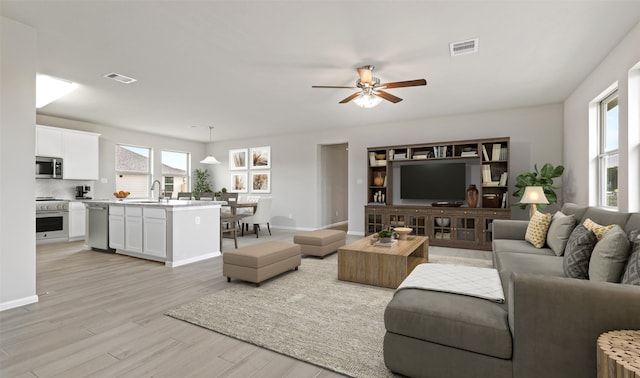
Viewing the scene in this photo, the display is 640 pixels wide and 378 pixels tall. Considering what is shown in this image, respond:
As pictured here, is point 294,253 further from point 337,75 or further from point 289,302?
point 337,75

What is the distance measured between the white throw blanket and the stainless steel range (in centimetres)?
704

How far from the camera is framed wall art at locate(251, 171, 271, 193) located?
8.87m

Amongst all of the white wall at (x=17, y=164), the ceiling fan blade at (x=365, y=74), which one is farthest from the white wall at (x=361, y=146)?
the white wall at (x=17, y=164)

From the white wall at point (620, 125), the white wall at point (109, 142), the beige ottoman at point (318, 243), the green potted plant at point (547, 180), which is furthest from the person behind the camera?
the white wall at point (109, 142)

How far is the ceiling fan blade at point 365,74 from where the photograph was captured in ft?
12.0

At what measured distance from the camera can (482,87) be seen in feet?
15.0

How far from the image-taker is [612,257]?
1.80 metres

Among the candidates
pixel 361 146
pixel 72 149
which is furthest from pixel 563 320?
pixel 72 149

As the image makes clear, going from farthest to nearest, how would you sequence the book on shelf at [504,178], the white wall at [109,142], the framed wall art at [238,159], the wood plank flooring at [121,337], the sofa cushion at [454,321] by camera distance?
the framed wall art at [238,159] → the white wall at [109,142] → the book on shelf at [504,178] → the wood plank flooring at [121,337] → the sofa cushion at [454,321]

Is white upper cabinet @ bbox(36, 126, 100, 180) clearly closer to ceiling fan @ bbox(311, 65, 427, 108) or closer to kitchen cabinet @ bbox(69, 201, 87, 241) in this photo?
Result: kitchen cabinet @ bbox(69, 201, 87, 241)

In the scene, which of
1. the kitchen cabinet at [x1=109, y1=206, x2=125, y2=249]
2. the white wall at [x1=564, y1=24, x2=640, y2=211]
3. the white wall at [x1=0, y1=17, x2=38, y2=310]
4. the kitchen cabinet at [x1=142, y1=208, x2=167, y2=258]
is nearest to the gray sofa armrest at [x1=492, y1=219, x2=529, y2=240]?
the white wall at [x1=564, y1=24, x2=640, y2=211]

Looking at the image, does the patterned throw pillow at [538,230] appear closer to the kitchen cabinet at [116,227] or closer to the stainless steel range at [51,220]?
the kitchen cabinet at [116,227]

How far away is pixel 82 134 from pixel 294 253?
5950 mm

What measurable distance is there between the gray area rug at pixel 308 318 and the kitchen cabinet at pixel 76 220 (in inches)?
198
